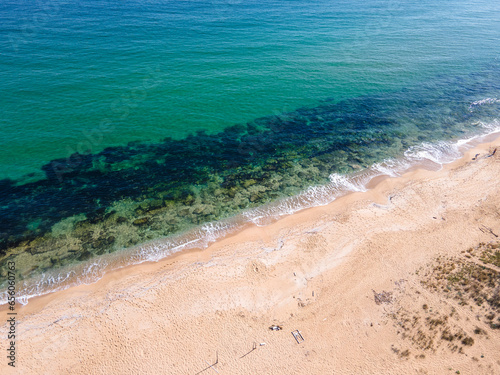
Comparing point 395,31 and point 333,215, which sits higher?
point 395,31

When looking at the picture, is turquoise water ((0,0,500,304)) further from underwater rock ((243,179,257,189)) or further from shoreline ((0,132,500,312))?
shoreline ((0,132,500,312))

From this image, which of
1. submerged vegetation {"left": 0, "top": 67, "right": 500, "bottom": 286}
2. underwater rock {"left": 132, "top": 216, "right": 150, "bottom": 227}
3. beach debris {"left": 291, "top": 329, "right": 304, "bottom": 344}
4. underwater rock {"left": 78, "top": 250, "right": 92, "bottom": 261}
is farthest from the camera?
underwater rock {"left": 132, "top": 216, "right": 150, "bottom": 227}

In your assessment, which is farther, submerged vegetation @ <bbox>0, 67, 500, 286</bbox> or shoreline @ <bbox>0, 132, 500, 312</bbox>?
submerged vegetation @ <bbox>0, 67, 500, 286</bbox>

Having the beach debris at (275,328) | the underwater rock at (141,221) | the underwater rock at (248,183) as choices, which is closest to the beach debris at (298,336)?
the beach debris at (275,328)

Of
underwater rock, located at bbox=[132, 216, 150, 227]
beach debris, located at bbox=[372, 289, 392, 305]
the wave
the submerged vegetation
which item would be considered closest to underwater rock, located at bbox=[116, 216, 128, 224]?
the submerged vegetation

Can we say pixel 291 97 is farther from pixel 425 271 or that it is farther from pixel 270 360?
pixel 270 360

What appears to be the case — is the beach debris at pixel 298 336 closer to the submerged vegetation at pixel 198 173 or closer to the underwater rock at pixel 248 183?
the submerged vegetation at pixel 198 173

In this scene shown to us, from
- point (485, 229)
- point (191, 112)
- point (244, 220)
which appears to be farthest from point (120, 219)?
point (485, 229)

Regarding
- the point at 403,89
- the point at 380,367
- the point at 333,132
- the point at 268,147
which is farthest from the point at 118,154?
the point at 403,89
